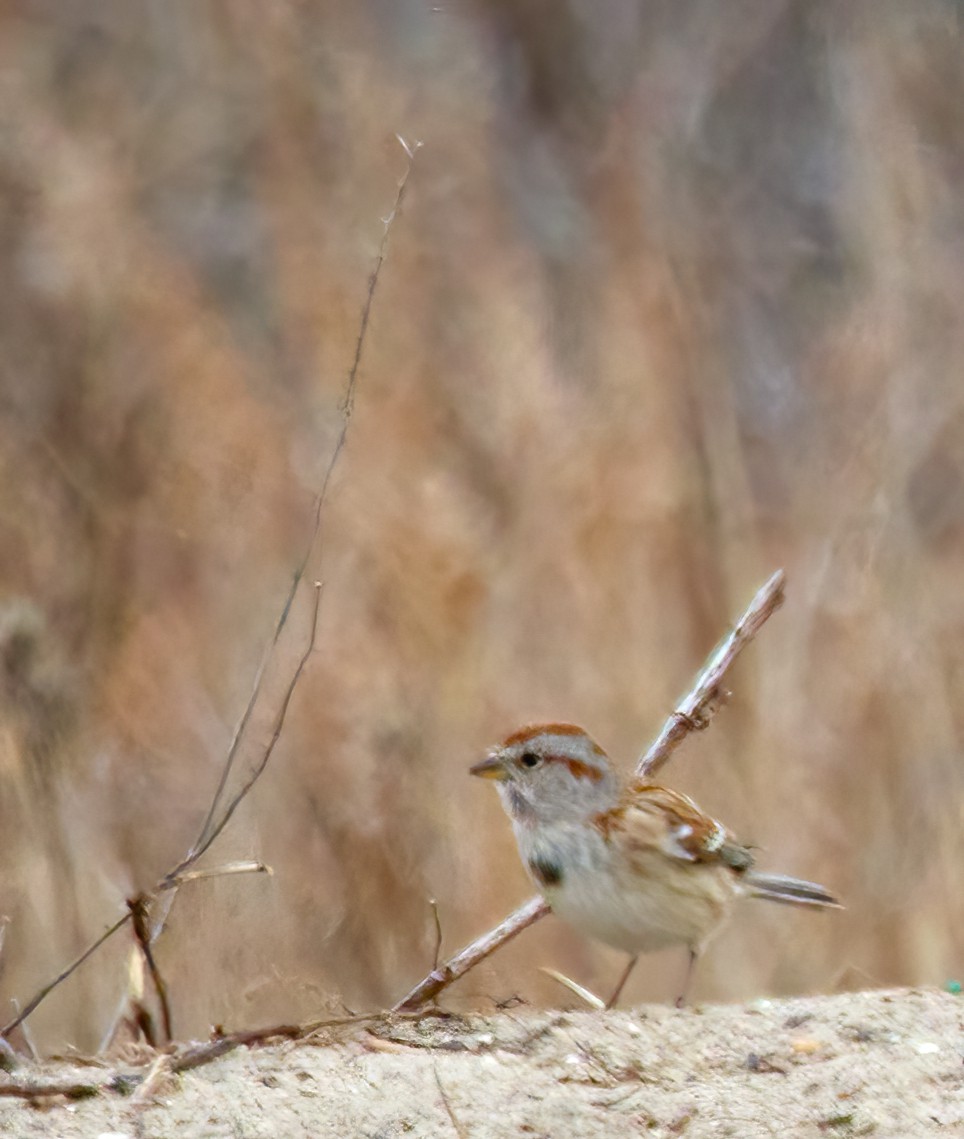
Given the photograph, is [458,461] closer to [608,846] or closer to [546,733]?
[546,733]

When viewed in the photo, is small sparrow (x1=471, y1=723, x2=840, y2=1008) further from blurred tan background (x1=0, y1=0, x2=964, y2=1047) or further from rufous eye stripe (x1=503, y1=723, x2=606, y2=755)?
blurred tan background (x1=0, y1=0, x2=964, y2=1047)

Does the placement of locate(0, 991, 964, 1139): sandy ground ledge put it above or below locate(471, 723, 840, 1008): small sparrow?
below

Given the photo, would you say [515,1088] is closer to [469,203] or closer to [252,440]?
[252,440]

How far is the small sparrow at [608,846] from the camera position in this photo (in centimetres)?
395

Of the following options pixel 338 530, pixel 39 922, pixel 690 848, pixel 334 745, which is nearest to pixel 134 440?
pixel 338 530

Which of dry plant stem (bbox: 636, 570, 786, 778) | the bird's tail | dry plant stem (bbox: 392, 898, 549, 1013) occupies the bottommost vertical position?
dry plant stem (bbox: 392, 898, 549, 1013)

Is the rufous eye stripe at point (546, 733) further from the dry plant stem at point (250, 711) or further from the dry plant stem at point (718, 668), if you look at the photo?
the dry plant stem at point (250, 711)

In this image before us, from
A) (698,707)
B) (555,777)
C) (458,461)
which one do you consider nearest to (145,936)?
(555,777)

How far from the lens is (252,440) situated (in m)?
6.13

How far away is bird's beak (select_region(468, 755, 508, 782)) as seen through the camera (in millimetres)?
4137

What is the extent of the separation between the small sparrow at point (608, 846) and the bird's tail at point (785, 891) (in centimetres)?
15

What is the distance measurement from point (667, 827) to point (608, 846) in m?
0.16

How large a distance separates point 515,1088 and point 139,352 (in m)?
3.62

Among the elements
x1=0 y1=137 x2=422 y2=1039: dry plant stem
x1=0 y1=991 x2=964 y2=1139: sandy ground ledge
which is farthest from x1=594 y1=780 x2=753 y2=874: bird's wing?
x1=0 y1=137 x2=422 y2=1039: dry plant stem
